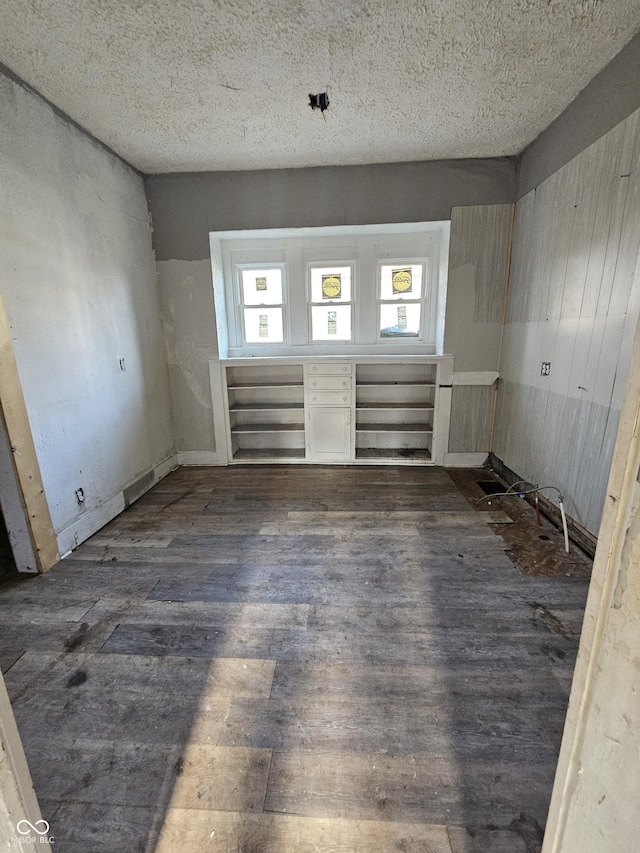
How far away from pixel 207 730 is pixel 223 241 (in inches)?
160

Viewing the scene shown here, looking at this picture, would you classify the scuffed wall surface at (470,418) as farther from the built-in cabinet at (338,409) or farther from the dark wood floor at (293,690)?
the dark wood floor at (293,690)

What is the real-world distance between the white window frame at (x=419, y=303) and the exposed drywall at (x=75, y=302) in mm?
2372

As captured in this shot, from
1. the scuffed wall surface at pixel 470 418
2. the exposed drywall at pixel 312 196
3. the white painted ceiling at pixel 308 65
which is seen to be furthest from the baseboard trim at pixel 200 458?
the white painted ceiling at pixel 308 65

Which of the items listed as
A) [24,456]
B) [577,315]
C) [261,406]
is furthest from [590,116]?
[24,456]

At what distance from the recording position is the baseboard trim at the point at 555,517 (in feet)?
7.42

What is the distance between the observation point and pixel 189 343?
147 inches

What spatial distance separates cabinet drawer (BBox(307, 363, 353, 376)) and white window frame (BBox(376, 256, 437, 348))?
1.84 feet

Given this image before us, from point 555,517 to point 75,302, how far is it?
3.81 metres

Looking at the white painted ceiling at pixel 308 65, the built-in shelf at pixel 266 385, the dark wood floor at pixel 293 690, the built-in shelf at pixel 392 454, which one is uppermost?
the white painted ceiling at pixel 308 65

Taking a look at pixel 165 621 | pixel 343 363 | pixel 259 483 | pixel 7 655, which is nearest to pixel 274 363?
pixel 343 363

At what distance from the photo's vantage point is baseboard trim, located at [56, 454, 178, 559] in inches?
94.0

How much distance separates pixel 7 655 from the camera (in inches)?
63.3

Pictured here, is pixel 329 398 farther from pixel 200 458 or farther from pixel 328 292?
pixel 200 458

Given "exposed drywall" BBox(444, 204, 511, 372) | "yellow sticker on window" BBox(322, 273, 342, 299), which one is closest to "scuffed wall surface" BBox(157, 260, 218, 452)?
"yellow sticker on window" BBox(322, 273, 342, 299)
